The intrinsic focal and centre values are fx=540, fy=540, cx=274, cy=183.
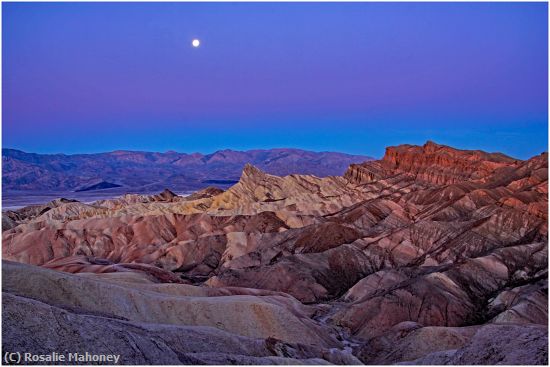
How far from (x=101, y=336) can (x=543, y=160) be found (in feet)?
319

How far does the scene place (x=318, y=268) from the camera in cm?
6638

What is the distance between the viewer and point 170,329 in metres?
27.6

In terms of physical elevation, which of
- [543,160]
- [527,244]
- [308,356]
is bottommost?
[308,356]

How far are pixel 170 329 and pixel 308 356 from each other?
25.4 feet

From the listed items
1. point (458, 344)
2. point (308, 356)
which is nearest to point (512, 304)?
point (458, 344)

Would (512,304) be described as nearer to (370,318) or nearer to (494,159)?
(370,318)

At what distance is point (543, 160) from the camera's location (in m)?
100

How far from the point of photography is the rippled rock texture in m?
27.5

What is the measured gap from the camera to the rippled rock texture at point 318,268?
27547mm

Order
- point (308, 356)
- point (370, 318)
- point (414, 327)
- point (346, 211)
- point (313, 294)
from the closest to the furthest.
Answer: point (308, 356)
point (414, 327)
point (370, 318)
point (313, 294)
point (346, 211)

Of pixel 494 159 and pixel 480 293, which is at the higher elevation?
pixel 494 159

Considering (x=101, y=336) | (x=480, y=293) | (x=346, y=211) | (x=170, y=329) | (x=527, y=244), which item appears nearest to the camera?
(x=101, y=336)

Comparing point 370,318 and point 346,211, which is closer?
point 370,318

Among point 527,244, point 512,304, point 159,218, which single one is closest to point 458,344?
point 512,304
